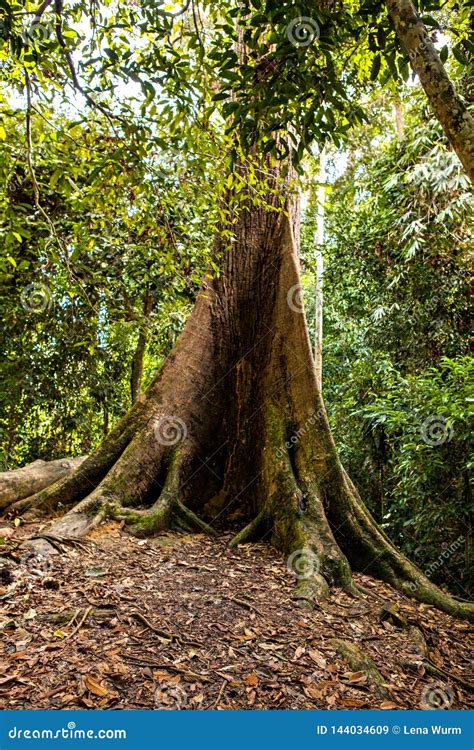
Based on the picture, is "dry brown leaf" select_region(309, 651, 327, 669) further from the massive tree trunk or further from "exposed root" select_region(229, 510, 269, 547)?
"exposed root" select_region(229, 510, 269, 547)

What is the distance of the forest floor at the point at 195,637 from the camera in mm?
2318

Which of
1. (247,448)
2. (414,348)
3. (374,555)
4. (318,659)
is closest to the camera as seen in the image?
(318,659)

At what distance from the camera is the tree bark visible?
2.02 meters

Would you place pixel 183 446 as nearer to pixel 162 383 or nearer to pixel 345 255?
pixel 162 383

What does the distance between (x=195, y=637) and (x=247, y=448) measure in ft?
8.31

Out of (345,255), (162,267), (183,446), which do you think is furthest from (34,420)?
(345,255)

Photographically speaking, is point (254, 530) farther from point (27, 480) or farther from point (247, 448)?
point (27, 480)

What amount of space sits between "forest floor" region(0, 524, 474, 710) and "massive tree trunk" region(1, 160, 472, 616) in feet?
0.97

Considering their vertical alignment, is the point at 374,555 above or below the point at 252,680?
below

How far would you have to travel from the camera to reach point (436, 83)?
2152 mm

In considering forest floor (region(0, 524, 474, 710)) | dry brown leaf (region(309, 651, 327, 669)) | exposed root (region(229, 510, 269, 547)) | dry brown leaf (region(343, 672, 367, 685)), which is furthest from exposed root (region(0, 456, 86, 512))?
dry brown leaf (region(343, 672, 367, 685))

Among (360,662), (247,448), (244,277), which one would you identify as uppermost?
(244,277)

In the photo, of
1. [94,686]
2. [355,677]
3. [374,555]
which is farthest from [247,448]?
[94,686]

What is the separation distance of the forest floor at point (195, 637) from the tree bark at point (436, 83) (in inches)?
98.9
